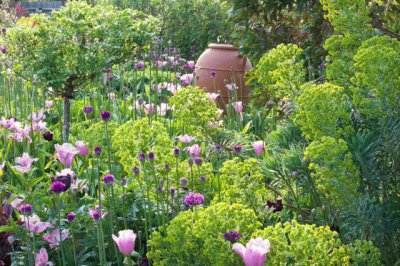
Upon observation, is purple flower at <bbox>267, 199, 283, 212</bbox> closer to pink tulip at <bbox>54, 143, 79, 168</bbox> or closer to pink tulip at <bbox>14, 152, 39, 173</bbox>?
pink tulip at <bbox>54, 143, 79, 168</bbox>

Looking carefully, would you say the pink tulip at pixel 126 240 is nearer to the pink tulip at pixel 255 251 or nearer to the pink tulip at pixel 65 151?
the pink tulip at pixel 255 251

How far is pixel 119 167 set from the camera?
10.8ft

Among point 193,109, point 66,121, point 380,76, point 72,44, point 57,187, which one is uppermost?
point 380,76

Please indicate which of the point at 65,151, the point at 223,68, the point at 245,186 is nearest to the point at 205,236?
the point at 245,186

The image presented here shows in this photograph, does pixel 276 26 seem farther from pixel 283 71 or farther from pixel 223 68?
pixel 283 71

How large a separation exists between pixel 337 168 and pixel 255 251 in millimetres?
414

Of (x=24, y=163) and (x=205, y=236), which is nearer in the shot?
(x=205, y=236)

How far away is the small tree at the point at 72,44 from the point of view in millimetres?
3773

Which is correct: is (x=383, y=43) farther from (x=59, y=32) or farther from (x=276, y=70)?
(x=59, y=32)

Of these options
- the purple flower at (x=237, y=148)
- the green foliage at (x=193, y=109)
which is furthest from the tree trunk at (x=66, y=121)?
the purple flower at (x=237, y=148)

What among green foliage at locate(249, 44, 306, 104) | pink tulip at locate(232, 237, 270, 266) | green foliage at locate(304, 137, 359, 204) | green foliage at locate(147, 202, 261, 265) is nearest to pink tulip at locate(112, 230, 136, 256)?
green foliage at locate(147, 202, 261, 265)

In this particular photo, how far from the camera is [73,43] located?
387 centimetres

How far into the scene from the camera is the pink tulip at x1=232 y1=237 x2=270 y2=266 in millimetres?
1626

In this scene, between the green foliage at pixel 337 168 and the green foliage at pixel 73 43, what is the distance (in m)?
2.22
